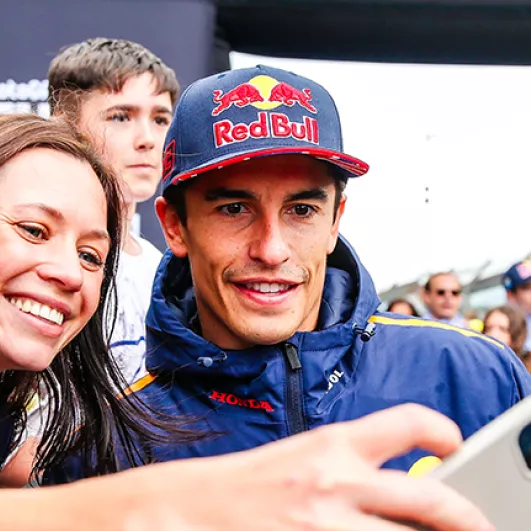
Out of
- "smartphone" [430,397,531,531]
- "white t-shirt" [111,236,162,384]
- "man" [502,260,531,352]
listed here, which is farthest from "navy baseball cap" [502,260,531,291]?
"smartphone" [430,397,531,531]

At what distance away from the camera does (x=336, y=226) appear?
5.83 feet

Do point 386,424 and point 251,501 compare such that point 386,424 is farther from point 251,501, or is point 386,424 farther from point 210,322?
point 210,322

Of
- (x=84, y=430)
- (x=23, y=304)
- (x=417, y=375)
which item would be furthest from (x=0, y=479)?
(x=417, y=375)

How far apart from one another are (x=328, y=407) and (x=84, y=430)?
1.95 feet

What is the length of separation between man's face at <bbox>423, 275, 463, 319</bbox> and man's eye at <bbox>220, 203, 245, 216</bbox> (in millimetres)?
3767

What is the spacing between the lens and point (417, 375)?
1.58 metres

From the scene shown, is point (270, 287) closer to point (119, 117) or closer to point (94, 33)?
point (119, 117)

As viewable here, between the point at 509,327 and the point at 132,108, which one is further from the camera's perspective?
the point at 509,327

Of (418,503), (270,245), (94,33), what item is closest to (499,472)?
(418,503)

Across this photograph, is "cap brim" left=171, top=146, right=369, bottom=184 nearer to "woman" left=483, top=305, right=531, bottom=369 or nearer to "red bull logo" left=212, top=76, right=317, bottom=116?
"red bull logo" left=212, top=76, right=317, bottom=116

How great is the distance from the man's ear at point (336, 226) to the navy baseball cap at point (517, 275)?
11.8 feet

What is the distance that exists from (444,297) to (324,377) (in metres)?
3.74

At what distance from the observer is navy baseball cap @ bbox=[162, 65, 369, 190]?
154cm

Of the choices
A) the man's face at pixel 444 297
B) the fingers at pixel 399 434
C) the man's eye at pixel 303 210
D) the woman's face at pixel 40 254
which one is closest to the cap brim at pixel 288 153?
the man's eye at pixel 303 210
